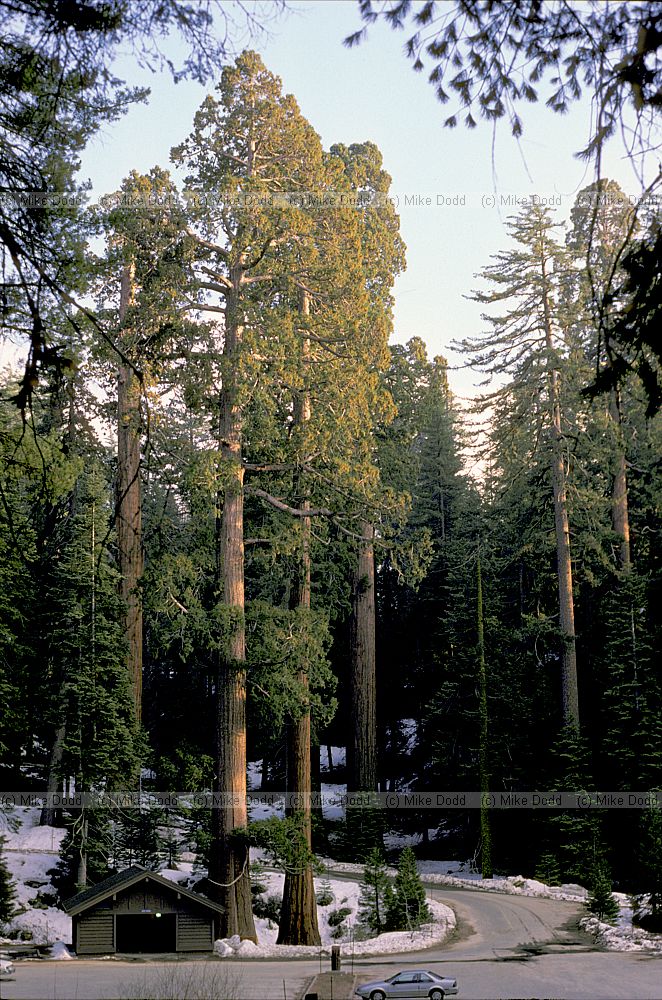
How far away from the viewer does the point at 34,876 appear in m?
25.5

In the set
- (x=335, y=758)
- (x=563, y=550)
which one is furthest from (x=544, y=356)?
(x=335, y=758)

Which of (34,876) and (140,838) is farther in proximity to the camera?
(140,838)

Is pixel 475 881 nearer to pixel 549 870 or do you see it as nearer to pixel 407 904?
pixel 549 870

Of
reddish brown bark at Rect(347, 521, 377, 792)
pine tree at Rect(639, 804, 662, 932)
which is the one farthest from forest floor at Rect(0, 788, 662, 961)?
reddish brown bark at Rect(347, 521, 377, 792)

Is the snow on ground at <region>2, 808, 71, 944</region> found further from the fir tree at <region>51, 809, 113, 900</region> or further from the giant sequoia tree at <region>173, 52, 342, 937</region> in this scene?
the giant sequoia tree at <region>173, 52, 342, 937</region>

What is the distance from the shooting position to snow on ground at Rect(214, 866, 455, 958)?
18.9m

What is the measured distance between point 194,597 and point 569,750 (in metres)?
15.7

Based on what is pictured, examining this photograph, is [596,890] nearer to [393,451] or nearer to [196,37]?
[393,451]

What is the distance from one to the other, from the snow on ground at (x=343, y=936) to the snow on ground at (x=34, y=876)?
15.1 ft

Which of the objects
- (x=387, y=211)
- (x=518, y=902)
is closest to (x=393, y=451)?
(x=387, y=211)

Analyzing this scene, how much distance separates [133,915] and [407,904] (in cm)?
602

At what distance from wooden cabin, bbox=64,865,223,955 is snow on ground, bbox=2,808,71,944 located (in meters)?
1.76

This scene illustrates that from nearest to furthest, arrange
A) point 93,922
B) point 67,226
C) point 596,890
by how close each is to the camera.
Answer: point 67,226 < point 93,922 < point 596,890

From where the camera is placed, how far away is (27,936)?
2252 centimetres
